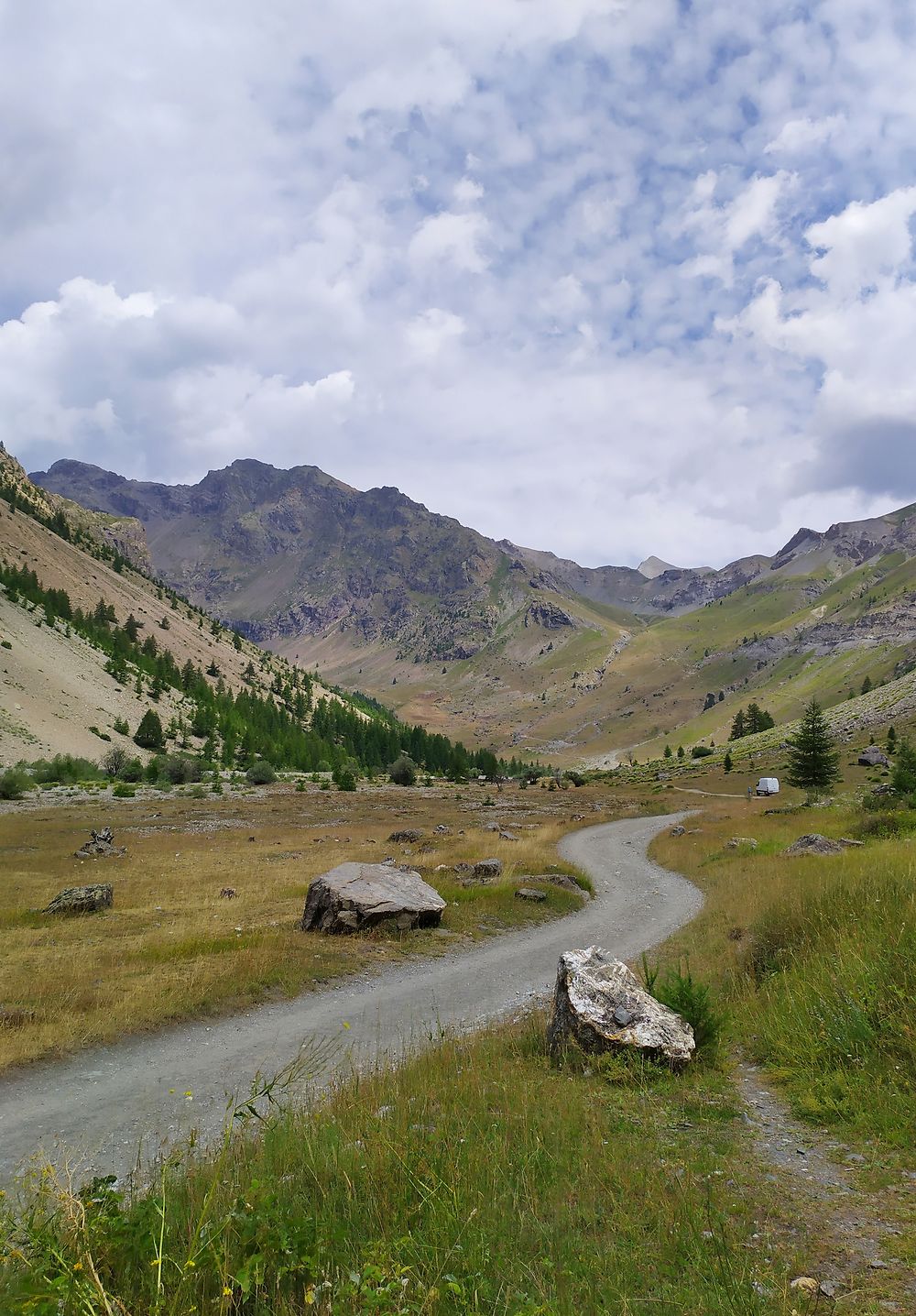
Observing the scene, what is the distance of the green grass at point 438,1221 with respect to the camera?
354 cm

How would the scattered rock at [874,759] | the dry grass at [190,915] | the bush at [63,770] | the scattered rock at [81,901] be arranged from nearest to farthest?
the dry grass at [190,915] < the scattered rock at [81,901] < the bush at [63,770] < the scattered rock at [874,759]

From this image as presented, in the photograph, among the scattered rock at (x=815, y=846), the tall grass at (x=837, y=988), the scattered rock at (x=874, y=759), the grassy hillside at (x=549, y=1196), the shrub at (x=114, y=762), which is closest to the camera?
the grassy hillside at (x=549, y=1196)

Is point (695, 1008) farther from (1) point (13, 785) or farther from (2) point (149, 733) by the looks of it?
(2) point (149, 733)

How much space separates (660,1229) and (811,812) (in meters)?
44.3

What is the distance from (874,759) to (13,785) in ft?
324

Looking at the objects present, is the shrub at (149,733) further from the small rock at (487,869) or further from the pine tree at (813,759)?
the pine tree at (813,759)

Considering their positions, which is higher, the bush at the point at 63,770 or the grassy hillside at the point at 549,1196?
the grassy hillside at the point at 549,1196

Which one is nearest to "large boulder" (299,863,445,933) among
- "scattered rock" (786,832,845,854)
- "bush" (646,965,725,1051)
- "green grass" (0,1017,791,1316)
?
"bush" (646,965,725,1051)

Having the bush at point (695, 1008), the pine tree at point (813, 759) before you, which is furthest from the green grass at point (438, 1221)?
the pine tree at point (813, 759)

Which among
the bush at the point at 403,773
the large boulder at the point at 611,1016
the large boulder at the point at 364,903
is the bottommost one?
the bush at the point at 403,773

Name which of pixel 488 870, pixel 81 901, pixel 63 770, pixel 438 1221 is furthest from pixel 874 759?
pixel 63 770

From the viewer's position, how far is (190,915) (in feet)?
67.3

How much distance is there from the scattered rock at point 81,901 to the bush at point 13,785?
4647 cm

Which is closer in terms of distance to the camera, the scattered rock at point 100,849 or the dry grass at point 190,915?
the dry grass at point 190,915
